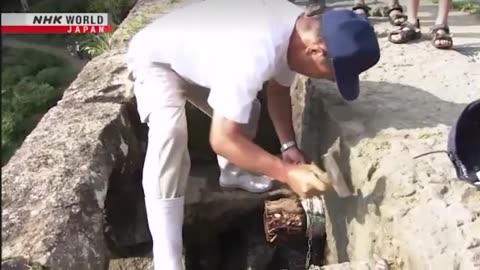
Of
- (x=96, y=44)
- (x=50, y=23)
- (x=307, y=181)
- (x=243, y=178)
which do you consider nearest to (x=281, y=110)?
(x=243, y=178)

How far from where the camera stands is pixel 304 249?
258cm

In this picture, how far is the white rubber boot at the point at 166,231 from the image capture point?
206cm

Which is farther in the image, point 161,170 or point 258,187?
point 258,187

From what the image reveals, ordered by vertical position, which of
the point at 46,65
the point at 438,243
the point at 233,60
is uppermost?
the point at 233,60

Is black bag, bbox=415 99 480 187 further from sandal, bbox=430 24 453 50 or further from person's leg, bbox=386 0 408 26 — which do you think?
person's leg, bbox=386 0 408 26

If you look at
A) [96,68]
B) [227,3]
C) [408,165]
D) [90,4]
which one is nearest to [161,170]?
[227,3]

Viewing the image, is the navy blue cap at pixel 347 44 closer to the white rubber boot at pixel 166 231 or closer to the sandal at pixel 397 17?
the white rubber boot at pixel 166 231

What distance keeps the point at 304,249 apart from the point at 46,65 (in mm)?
3404

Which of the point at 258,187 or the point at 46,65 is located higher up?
the point at 258,187

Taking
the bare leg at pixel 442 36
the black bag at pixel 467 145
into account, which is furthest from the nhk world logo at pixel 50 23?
the bare leg at pixel 442 36

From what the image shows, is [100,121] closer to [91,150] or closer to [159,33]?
[91,150]

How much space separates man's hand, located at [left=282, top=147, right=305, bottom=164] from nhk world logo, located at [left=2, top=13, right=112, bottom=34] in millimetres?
640

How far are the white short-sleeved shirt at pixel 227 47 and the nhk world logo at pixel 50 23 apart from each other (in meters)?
0.16

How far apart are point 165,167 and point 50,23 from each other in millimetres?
549
